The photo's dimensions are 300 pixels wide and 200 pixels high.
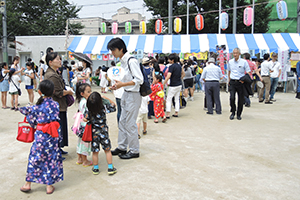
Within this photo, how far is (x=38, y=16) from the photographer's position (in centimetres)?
3195

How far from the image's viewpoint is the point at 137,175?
137 inches

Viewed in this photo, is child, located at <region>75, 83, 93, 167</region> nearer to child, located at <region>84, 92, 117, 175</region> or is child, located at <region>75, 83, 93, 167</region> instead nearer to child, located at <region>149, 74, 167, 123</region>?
child, located at <region>84, 92, 117, 175</region>

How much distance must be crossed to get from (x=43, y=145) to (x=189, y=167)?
6.72 feet

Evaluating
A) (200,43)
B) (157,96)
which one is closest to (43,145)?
(157,96)

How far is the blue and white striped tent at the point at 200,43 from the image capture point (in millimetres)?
13958

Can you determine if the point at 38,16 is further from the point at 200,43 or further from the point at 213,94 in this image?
the point at 213,94

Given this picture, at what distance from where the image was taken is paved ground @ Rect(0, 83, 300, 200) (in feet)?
9.84

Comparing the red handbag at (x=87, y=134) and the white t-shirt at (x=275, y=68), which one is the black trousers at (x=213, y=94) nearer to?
the white t-shirt at (x=275, y=68)

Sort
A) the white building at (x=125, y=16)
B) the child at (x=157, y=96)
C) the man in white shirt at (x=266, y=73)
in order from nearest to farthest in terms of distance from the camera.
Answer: the child at (x=157, y=96)
the man in white shirt at (x=266, y=73)
the white building at (x=125, y=16)

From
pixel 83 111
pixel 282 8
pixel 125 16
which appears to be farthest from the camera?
pixel 125 16

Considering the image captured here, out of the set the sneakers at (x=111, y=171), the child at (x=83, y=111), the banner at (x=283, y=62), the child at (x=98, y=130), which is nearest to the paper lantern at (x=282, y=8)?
the banner at (x=283, y=62)

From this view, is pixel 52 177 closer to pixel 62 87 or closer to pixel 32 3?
pixel 62 87

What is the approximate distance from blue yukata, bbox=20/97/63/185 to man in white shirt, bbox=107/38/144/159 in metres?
1.11

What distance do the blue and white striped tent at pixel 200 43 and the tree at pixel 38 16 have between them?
53.7 feet
